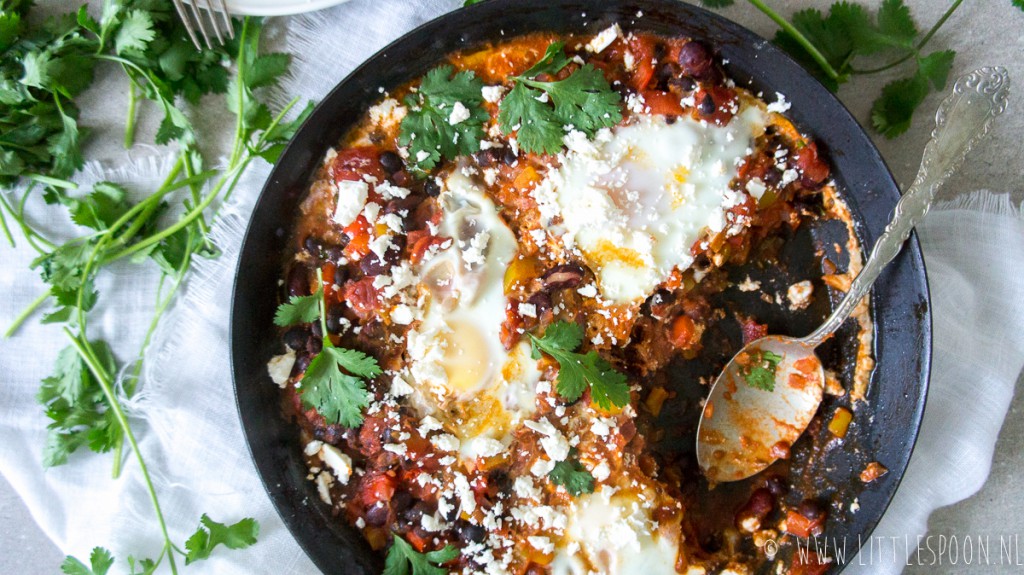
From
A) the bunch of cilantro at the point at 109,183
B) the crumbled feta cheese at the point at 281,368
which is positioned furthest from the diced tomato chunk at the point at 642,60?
the crumbled feta cheese at the point at 281,368

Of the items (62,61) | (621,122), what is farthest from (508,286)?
(62,61)

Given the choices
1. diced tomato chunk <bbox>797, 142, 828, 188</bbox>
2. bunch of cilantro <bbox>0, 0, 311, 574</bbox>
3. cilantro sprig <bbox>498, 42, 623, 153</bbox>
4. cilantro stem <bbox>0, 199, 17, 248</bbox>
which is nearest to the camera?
cilantro sprig <bbox>498, 42, 623, 153</bbox>

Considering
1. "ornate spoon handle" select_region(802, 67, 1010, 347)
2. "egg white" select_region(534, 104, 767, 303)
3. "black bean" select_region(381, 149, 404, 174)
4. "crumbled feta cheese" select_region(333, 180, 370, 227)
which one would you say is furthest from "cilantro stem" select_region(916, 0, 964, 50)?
"crumbled feta cheese" select_region(333, 180, 370, 227)

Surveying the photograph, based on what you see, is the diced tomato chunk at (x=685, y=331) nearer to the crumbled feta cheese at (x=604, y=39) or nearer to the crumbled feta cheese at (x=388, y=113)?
the crumbled feta cheese at (x=604, y=39)

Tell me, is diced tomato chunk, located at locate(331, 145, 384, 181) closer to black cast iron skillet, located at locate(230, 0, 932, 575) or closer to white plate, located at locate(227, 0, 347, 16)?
black cast iron skillet, located at locate(230, 0, 932, 575)

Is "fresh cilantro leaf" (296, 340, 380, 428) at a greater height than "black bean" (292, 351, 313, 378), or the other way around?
"black bean" (292, 351, 313, 378)

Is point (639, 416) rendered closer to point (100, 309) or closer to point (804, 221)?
point (804, 221)
